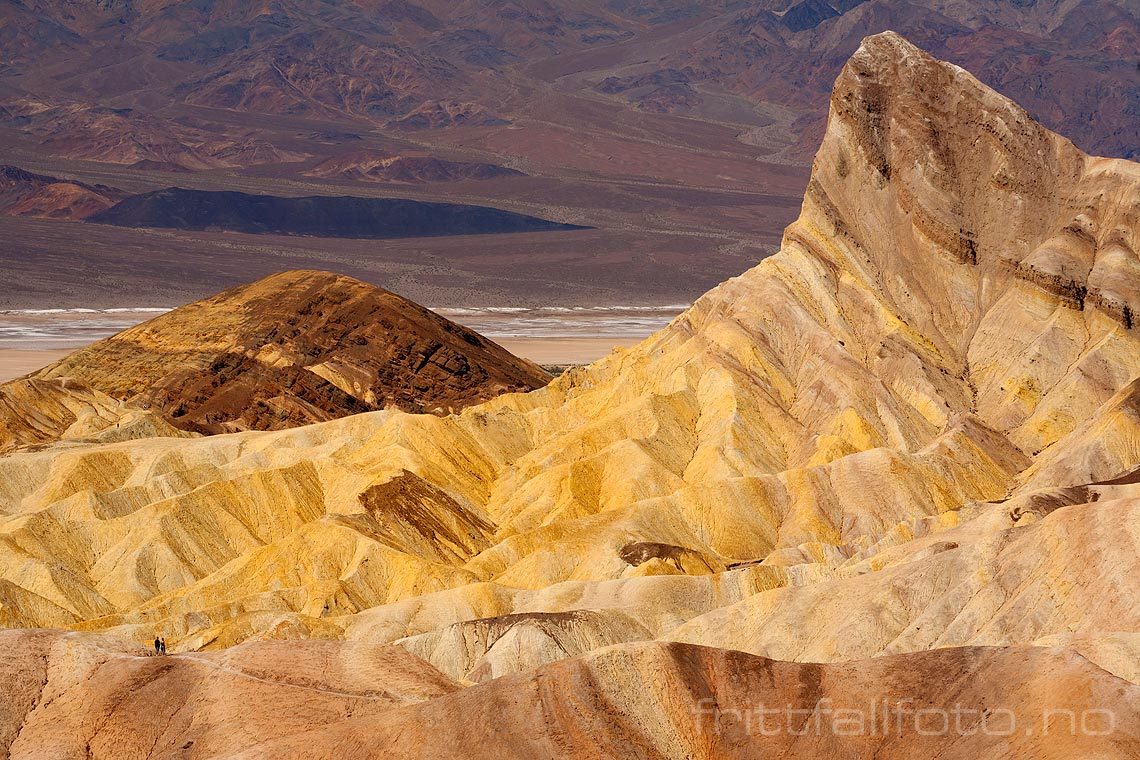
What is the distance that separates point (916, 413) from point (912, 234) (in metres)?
10.8

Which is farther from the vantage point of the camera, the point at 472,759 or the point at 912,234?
the point at 912,234

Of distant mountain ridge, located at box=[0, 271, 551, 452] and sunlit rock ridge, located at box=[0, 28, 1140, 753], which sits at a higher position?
distant mountain ridge, located at box=[0, 271, 551, 452]

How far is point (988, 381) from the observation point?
226 feet

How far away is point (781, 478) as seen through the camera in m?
60.4

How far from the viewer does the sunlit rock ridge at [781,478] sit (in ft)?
144

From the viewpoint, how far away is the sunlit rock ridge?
4381 cm

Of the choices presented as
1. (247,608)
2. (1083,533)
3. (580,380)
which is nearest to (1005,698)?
(1083,533)

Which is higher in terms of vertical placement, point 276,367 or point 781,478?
point 276,367

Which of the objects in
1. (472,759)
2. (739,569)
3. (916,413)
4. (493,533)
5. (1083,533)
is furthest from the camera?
(916,413)

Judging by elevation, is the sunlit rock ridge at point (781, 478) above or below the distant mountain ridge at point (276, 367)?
below

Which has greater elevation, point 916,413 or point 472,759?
point 916,413

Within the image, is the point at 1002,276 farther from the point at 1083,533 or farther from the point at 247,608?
the point at 247,608

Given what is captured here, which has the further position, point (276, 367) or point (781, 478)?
point (276, 367)

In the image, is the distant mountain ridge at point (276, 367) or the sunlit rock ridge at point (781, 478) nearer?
the sunlit rock ridge at point (781, 478)
